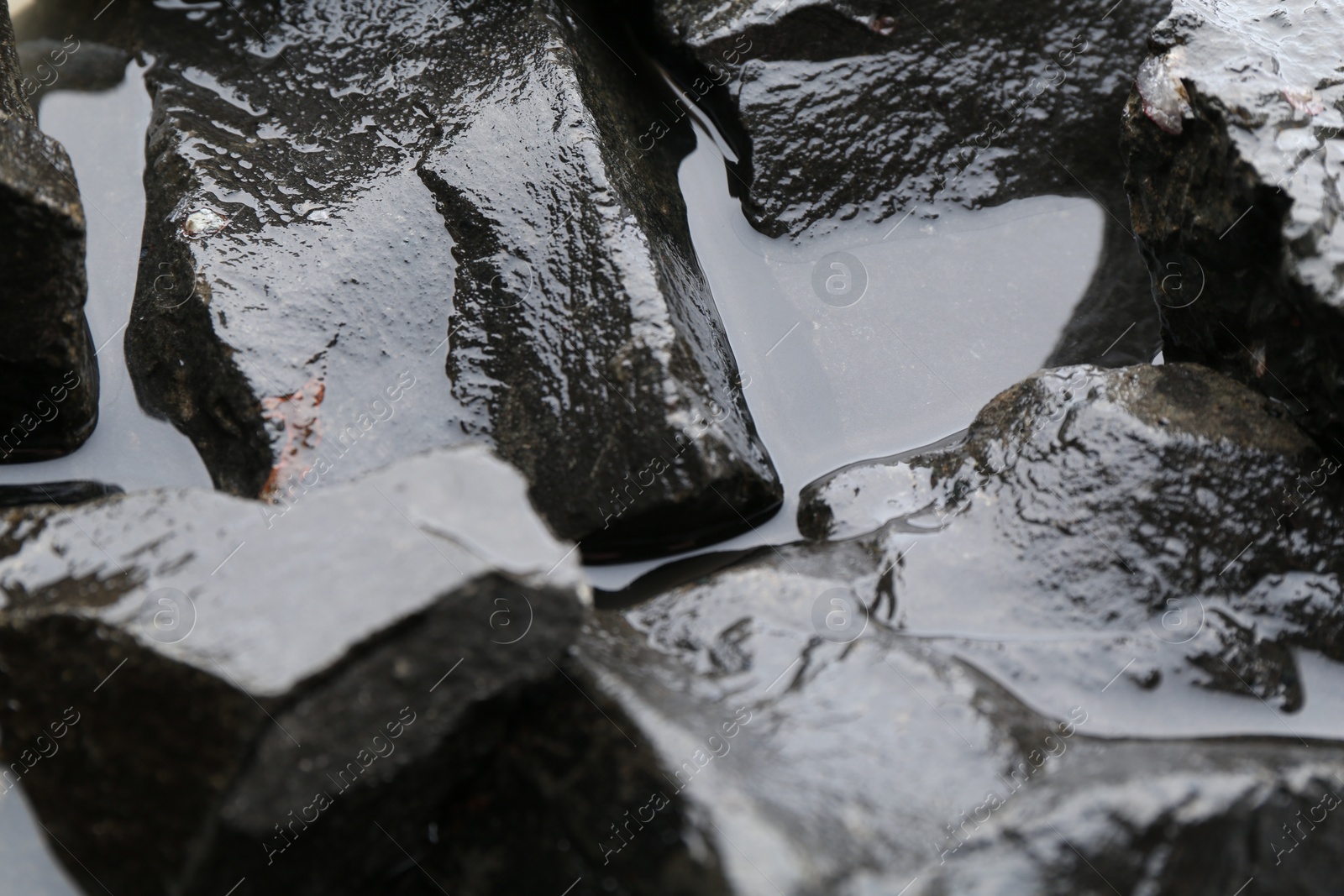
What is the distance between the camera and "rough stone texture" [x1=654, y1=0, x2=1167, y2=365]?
327cm

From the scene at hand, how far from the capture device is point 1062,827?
1752mm

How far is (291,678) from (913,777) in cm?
106

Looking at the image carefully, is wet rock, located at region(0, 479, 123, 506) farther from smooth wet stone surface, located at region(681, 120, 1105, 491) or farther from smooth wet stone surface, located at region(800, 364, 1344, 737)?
smooth wet stone surface, located at region(800, 364, 1344, 737)

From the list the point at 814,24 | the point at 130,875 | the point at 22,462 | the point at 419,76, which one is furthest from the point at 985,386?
the point at 22,462

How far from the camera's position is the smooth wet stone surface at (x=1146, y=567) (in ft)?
7.32

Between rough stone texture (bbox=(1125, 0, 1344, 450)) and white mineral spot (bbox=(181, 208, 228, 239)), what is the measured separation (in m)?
2.47

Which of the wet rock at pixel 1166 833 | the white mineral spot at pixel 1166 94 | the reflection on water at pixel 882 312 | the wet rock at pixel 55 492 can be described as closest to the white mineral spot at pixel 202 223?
the wet rock at pixel 55 492

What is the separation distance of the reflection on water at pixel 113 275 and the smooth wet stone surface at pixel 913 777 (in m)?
1.43

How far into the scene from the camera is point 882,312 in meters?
3.09

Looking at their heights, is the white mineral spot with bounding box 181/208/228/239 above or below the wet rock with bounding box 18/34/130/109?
below

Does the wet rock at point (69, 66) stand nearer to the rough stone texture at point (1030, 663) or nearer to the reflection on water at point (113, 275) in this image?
the reflection on water at point (113, 275)

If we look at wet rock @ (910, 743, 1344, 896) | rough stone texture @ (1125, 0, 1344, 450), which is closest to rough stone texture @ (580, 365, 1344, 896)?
wet rock @ (910, 743, 1344, 896)

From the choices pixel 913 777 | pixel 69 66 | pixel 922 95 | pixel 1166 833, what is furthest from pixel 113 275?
pixel 1166 833

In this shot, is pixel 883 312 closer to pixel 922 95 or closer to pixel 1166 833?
pixel 922 95
